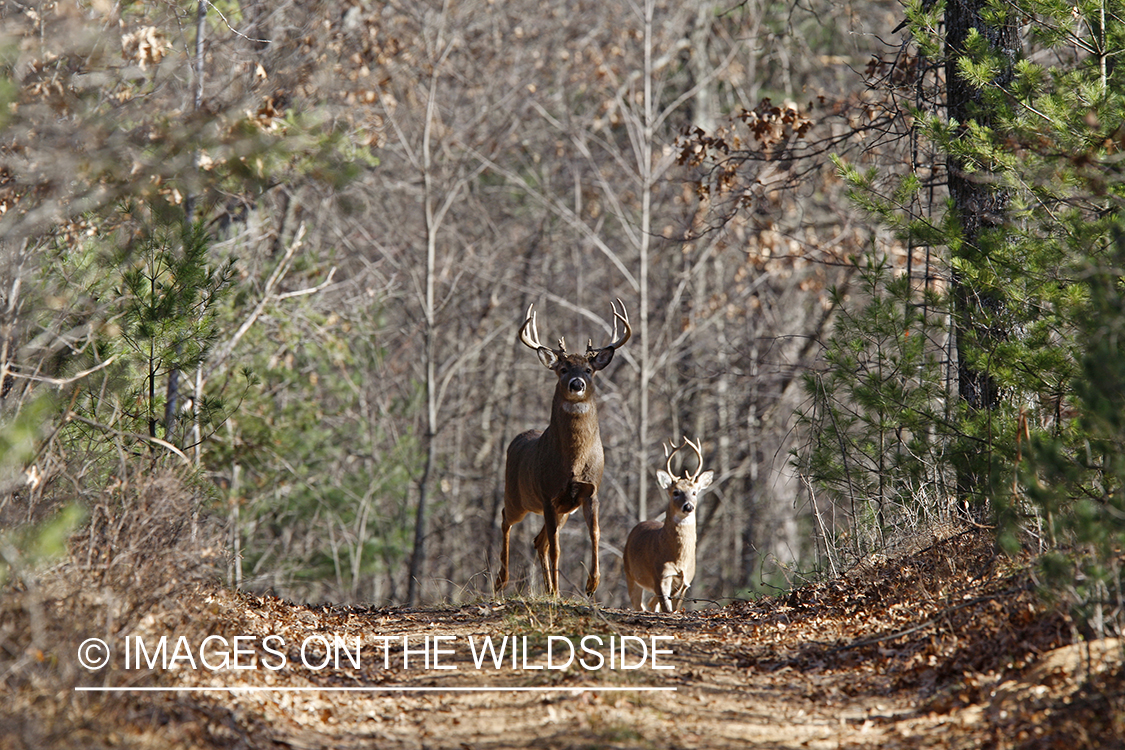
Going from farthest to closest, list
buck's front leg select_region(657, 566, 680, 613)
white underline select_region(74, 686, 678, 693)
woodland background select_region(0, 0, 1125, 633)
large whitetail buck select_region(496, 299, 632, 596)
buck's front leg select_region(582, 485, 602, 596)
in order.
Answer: buck's front leg select_region(657, 566, 680, 613)
large whitetail buck select_region(496, 299, 632, 596)
buck's front leg select_region(582, 485, 602, 596)
woodland background select_region(0, 0, 1125, 633)
white underline select_region(74, 686, 678, 693)

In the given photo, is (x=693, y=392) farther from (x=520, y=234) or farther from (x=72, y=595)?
(x=72, y=595)

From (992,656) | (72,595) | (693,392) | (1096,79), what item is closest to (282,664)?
(72,595)

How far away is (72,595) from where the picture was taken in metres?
5.54

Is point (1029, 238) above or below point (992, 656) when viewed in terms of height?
above

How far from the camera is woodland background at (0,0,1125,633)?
22.9 feet

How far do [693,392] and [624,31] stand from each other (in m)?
6.90

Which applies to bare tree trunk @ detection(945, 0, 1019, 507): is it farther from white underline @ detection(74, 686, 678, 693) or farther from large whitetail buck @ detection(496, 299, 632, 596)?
white underline @ detection(74, 686, 678, 693)

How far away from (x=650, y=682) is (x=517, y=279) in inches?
723

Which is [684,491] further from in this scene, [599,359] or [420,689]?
[420,689]

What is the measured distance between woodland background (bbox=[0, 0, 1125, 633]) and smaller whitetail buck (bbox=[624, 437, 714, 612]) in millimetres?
1080

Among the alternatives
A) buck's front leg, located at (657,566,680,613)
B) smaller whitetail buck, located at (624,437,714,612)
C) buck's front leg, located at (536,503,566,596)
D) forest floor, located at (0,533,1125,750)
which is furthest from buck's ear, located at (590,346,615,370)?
forest floor, located at (0,533,1125,750)

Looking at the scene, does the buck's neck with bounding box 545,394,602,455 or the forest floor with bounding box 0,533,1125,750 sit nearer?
the forest floor with bounding box 0,533,1125,750

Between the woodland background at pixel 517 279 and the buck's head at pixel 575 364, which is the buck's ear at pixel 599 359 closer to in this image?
the buck's head at pixel 575 364

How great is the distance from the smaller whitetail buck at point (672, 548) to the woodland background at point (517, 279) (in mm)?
1080
